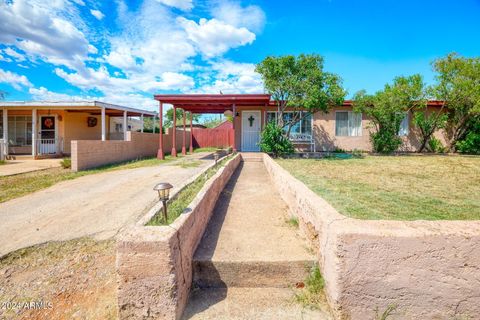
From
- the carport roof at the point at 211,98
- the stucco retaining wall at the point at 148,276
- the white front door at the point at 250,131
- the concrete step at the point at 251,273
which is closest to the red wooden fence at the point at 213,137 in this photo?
the white front door at the point at 250,131

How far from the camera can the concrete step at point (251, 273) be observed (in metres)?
2.32

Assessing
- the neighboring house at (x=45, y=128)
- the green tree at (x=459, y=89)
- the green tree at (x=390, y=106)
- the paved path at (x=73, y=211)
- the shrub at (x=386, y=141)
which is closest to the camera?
the paved path at (x=73, y=211)

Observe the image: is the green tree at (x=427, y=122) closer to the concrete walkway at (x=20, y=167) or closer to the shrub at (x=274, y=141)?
the shrub at (x=274, y=141)

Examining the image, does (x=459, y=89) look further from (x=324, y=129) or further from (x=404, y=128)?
(x=324, y=129)

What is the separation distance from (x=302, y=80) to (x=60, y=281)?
9635mm

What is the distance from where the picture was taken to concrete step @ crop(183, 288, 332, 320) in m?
1.92

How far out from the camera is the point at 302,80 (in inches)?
388

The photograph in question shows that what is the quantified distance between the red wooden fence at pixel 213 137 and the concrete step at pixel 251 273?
56.0 ft

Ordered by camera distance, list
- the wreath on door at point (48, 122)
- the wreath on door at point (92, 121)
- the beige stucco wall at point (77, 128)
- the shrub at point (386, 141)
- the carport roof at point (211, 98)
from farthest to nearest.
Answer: the wreath on door at point (92, 121) → the beige stucco wall at point (77, 128) → the wreath on door at point (48, 122) → the shrub at point (386, 141) → the carport roof at point (211, 98)

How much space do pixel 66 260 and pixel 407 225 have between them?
3539mm

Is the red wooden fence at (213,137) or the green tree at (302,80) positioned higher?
the green tree at (302,80)

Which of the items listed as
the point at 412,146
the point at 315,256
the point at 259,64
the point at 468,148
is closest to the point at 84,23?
the point at 259,64

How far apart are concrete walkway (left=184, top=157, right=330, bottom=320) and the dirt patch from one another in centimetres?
81

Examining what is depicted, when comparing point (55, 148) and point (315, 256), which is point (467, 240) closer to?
point (315, 256)
